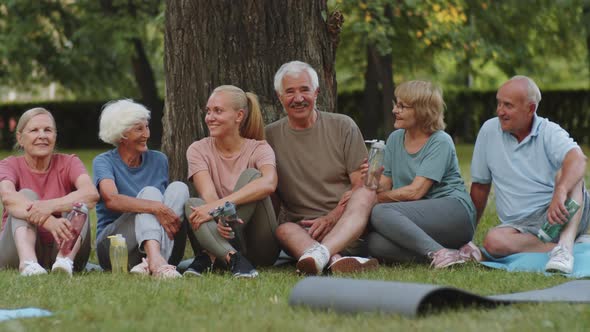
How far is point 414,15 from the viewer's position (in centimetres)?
2205

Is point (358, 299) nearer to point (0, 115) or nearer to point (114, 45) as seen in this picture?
point (114, 45)

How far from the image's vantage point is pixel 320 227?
21.8 ft

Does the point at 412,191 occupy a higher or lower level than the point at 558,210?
higher

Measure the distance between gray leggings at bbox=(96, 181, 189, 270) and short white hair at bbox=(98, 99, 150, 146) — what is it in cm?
45

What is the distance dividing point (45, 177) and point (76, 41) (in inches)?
865

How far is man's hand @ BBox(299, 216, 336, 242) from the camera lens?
21.8 feet

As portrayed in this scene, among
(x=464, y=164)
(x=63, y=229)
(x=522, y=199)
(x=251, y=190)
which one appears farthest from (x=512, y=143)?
(x=464, y=164)

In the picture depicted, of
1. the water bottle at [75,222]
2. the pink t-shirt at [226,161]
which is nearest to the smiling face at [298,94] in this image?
the pink t-shirt at [226,161]

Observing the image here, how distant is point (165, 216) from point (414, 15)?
16486 millimetres

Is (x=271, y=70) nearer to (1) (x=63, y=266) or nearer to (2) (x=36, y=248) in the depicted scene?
(2) (x=36, y=248)

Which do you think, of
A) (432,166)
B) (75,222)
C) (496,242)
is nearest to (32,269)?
(75,222)

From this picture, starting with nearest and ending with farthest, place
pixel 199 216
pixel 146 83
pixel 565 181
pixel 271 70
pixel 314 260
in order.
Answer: pixel 314 260
pixel 199 216
pixel 565 181
pixel 271 70
pixel 146 83

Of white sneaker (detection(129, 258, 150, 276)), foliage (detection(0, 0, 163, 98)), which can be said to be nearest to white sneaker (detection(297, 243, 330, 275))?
white sneaker (detection(129, 258, 150, 276))

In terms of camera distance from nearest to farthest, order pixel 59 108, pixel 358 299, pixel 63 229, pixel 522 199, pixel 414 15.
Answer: pixel 358 299 < pixel 63 229 < pixel 522 199 < pixel 414 15 < pixel 59 108
